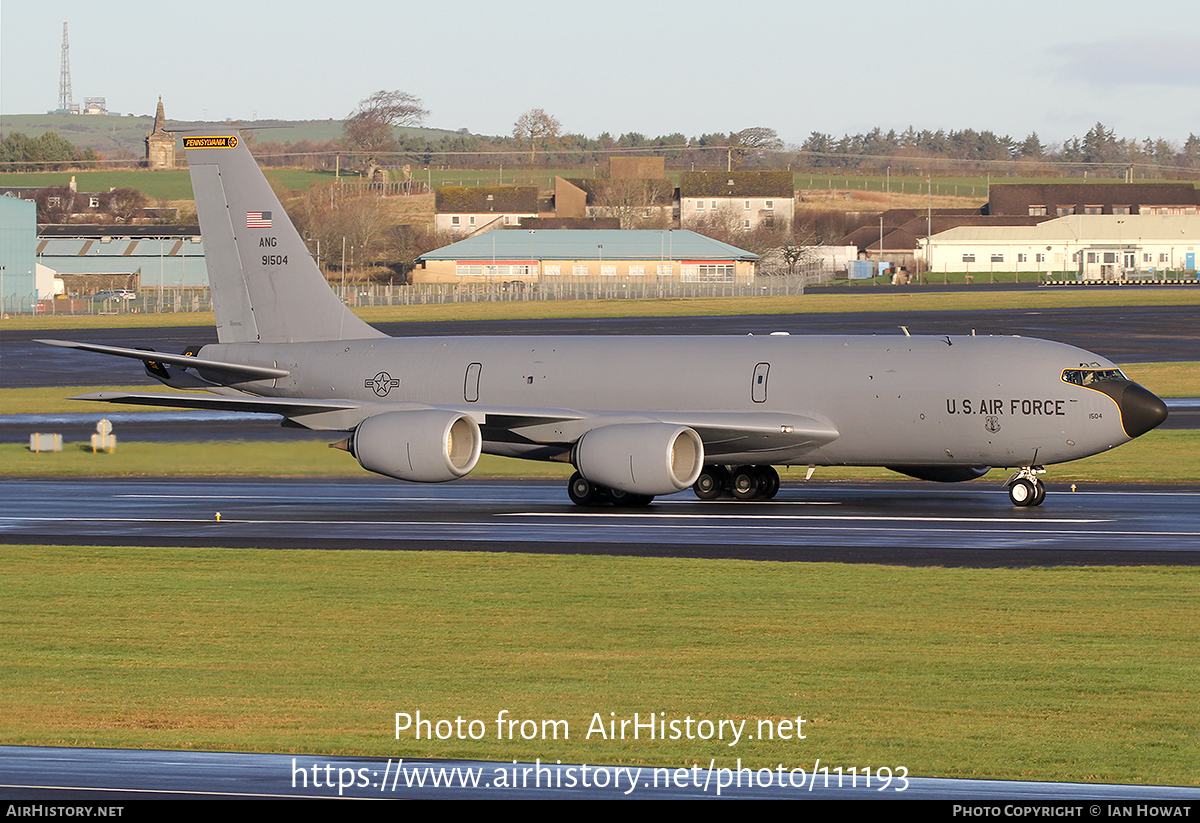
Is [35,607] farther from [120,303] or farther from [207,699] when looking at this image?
[120,303]

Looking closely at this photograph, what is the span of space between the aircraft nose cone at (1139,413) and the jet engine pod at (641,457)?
10041mm

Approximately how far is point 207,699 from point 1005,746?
8579 mm

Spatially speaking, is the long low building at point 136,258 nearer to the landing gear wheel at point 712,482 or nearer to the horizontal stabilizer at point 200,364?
the horizontal stabilizer at point 200,364

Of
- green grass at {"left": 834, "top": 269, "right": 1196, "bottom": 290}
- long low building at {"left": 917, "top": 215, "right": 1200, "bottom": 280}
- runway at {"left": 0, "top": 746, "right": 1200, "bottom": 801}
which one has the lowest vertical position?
runway at {"left": 0, "top": 746, "right": 1200, "bottom": 801}

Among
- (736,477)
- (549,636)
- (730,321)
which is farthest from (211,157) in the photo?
(730,321)

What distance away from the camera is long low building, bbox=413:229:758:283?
562 feet

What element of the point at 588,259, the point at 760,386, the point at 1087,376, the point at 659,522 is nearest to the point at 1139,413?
the point at 1087,376

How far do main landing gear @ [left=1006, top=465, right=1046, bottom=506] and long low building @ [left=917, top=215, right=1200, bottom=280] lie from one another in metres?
151

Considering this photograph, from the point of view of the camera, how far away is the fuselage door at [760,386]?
1516 inches

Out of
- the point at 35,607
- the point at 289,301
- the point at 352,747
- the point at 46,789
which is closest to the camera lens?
the point at 46,789

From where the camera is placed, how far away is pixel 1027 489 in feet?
122

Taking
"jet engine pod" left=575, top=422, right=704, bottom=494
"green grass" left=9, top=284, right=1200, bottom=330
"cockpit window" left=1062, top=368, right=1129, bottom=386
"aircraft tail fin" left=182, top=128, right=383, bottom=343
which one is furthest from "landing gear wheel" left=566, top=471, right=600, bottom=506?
"green grass" left=9, top=284, right=1200, bottom=330

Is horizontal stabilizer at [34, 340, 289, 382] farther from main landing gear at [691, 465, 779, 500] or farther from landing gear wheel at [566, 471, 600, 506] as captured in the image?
main landing gear at [691, 465, 779, 500]

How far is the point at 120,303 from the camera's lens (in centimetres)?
14738
